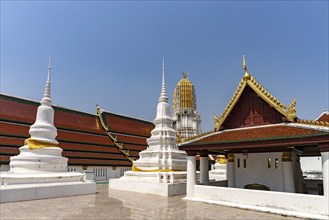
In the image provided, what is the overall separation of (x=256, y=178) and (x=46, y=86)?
1590 centimetres

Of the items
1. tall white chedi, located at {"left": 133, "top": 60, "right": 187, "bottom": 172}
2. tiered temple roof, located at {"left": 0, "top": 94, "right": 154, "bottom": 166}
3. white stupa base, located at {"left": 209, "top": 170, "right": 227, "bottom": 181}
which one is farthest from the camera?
white stupa base, located at {"left": 209, "top": 170, "right": 227, "bottom": 181}

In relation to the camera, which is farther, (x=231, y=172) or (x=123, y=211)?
(x=231, y=172)

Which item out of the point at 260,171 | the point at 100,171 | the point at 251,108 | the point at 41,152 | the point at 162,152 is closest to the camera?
the point at 251,108

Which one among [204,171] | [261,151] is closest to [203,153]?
[204,171]

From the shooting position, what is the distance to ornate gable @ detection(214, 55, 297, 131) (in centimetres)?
1159

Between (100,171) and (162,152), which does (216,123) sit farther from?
(100,171)

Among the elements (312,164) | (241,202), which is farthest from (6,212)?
(312,164)

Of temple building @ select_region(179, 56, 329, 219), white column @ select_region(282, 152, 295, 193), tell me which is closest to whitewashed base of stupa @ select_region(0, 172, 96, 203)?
temple building @ select_region(179, 56, 329, 219)

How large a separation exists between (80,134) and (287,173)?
1919 centimetres

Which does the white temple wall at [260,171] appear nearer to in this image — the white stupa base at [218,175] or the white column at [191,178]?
the white column at [191,178]

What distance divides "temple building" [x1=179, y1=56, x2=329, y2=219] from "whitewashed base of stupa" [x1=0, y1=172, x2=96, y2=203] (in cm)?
716

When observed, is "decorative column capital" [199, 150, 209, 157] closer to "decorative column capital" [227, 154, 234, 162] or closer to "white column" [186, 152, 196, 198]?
"white column" [186, 152, 196, 198]

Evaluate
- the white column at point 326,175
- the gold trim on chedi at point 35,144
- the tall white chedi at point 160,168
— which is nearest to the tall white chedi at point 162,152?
the tall white chedi at point 160,168

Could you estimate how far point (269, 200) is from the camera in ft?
33.2
